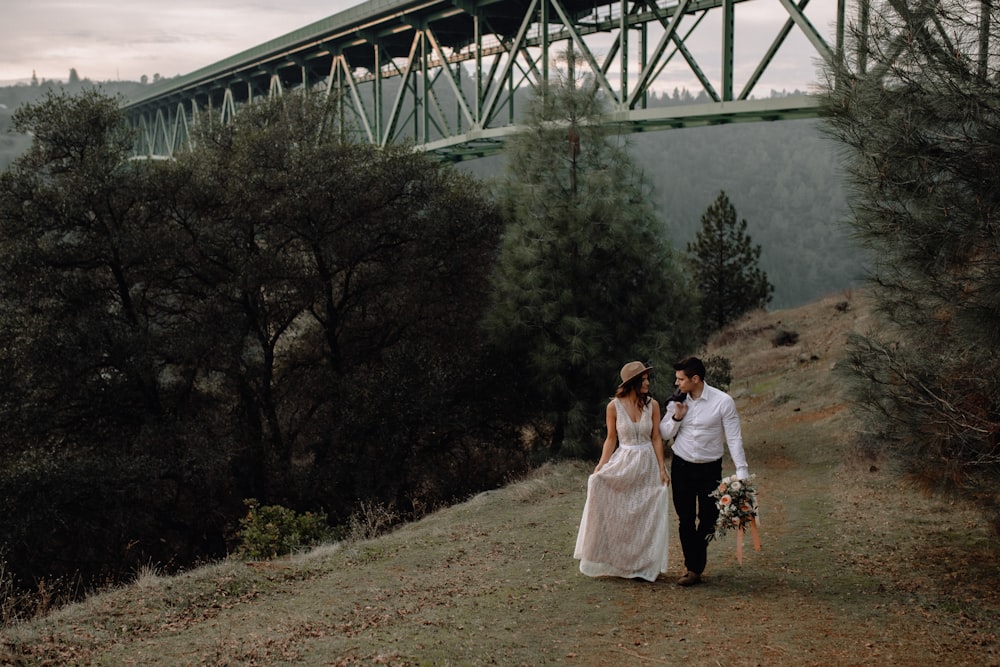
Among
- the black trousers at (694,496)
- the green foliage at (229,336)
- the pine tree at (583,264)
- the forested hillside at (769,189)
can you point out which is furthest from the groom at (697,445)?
the forested hillside at (769,189)

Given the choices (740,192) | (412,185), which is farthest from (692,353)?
(740,192)

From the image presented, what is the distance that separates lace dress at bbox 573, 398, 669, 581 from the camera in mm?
7672

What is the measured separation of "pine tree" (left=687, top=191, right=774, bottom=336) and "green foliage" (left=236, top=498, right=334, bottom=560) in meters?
26.1

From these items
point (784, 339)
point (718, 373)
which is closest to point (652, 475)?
point (718, 373)

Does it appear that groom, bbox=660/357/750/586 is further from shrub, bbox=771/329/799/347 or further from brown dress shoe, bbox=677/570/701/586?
shrub, bbox=771/329/799/347

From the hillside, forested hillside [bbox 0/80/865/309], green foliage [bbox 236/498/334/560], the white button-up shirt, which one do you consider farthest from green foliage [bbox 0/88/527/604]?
forested hillside [bbox 0/80/865/309]

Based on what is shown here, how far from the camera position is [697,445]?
7.47 metres

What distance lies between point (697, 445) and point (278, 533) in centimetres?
893

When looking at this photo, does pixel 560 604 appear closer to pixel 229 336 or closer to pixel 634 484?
pixel 634 484

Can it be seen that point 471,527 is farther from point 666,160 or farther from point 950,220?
point 666,160

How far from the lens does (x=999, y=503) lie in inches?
307

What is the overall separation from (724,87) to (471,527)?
12.2m

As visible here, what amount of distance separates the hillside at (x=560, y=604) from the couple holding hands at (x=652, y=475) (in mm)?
334

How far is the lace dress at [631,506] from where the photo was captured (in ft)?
25.2
